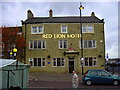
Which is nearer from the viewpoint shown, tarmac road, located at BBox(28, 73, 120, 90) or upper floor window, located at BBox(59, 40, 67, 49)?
tarmac road, located at BBox(28, 73, 120, 90)

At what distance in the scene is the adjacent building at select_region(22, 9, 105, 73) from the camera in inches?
1389

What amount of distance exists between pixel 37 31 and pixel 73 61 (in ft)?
26.4

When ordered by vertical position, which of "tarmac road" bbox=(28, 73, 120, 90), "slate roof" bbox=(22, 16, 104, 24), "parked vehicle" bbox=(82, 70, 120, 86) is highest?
"slate roof" bbox=(22, 16, 104, 24)

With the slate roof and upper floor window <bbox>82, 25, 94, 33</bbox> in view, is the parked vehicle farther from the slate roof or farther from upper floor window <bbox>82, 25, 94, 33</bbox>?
the slate roof

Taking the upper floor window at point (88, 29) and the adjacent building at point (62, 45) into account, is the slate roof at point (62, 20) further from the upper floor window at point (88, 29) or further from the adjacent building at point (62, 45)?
the upper floor window at point (88, 29)

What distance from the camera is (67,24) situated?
1417 inches

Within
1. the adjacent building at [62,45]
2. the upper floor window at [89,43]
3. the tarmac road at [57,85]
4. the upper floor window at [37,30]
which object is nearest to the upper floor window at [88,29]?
the adjacent building at [62,45]

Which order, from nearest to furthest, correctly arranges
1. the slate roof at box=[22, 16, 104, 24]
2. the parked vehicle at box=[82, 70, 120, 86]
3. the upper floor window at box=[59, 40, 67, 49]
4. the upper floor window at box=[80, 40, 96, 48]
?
the parked vehicle at box=[82, 70, 120, 86]
the upper floor window at box=[59, 40, 67, 49]
the upper floor window at box=[80, 40, 96, 48]
the slate roof at box=[22, 16, 104, 24]

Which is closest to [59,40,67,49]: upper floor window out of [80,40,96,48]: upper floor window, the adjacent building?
the adjacent building

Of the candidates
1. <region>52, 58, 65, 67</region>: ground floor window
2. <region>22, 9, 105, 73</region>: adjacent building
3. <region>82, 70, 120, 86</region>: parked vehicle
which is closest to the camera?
<region>82, 70, 120, 86</region>: parked vehicle

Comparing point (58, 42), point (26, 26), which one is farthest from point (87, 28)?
point (26, 26)

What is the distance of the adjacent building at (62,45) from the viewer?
35.3 metres

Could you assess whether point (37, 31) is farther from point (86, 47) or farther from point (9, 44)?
point (86, 47)

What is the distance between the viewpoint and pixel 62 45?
3584cm
